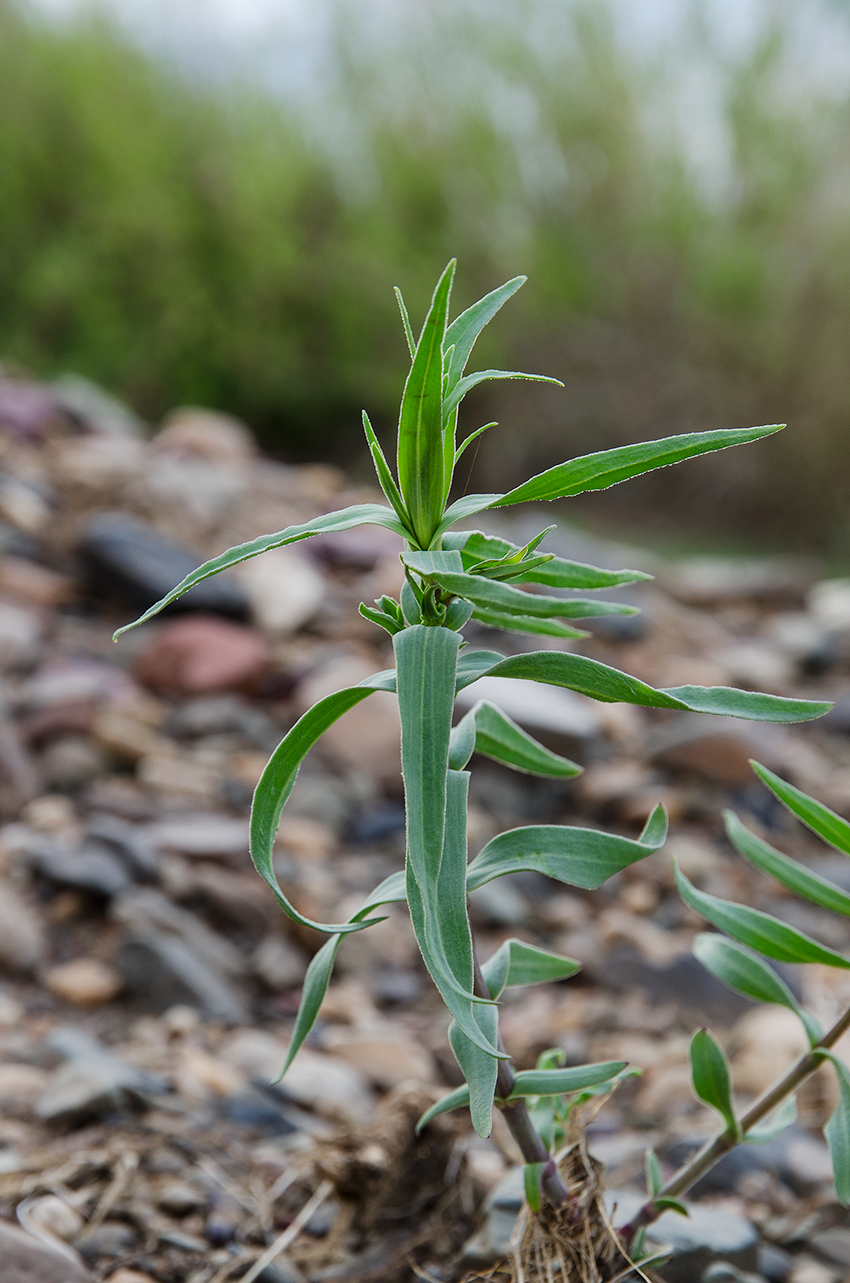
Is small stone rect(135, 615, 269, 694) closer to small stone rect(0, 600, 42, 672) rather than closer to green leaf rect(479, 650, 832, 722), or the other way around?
small stone rect(0, 600, 42, 672)

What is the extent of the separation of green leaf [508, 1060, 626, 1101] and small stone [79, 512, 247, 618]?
1726 millimetres

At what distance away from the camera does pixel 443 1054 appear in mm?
1240

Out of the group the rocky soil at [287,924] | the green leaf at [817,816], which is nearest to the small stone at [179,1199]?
the rocky soil at [287,924]

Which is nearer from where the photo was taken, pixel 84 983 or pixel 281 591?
pixel 84 983

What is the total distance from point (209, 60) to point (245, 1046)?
6.58 meters

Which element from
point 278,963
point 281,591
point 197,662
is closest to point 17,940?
point 278,963

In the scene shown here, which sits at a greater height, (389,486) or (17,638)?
(17,638)

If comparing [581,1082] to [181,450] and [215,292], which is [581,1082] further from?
[215,292]

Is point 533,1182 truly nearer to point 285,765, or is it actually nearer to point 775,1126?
point 775,1126

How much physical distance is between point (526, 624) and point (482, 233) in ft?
22.0

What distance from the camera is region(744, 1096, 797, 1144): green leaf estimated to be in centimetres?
63

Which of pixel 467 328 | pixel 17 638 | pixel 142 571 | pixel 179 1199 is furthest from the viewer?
pixel 142 571

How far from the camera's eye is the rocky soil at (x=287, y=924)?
787 millimetres

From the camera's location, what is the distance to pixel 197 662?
6.66ft
